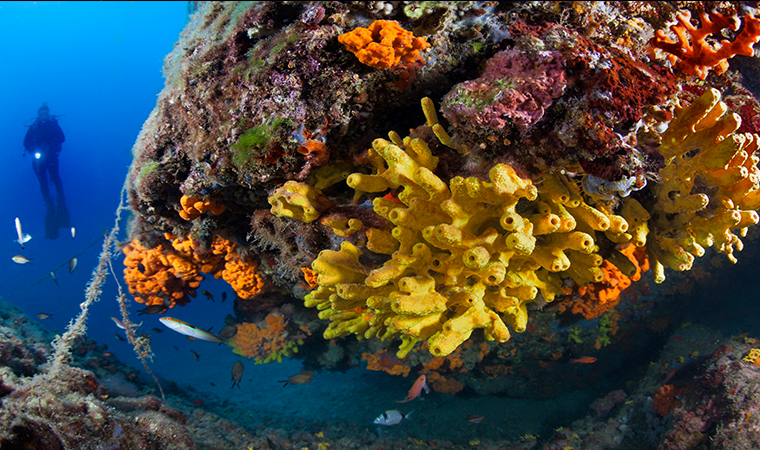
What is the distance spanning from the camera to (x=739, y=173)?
2029 mm

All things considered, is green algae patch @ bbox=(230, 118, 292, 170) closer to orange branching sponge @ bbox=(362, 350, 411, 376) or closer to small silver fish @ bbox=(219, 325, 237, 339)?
small silver fish @ bbox=(219, 325, 237, 339)

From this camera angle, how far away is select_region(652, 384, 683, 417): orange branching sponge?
5.40 meters

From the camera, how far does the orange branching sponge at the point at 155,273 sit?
5301mm

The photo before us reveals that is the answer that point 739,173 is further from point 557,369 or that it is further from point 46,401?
point 46,401

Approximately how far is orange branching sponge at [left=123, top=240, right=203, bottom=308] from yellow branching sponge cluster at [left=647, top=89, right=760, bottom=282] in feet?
19.7

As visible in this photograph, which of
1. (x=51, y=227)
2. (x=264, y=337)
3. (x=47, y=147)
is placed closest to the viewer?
(x=264, y=337)

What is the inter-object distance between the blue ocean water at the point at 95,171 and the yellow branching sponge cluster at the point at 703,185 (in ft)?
26.9

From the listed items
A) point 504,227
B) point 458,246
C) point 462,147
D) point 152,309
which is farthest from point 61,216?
point 504,227

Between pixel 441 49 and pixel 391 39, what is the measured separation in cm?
53

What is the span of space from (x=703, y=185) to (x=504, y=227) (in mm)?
1832

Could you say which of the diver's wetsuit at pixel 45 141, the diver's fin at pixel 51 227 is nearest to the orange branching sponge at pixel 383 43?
the diver's wetsuit at pixel 45 141

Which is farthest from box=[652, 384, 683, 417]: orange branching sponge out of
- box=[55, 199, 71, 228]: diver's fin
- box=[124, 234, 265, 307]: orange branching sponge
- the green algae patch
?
box=[55, 199, 71, 228]: diver's fin

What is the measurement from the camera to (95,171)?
102562mm

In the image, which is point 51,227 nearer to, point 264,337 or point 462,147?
point 264,337
